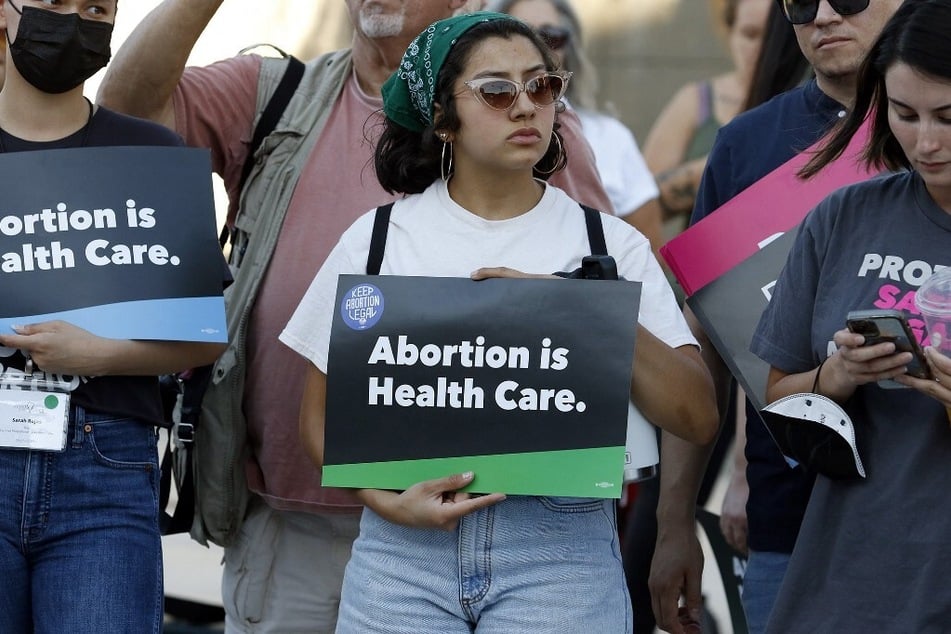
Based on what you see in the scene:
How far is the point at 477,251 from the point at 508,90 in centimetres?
33

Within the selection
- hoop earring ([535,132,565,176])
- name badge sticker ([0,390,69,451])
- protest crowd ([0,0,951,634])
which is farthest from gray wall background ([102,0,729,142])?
name badge sticker ([0,390,69,451])

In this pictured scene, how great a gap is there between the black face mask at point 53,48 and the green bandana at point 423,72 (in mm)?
647

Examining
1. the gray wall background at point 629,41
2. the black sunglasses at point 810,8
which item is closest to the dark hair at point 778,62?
the black sunglasses at point 810,8

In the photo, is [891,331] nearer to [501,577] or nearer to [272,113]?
[501,577]

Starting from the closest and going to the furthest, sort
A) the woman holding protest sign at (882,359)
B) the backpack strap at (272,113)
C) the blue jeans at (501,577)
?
1. the woman holding protest sign at (882,359)
2. the blue jeans at (501,577)
3. the backpack strap at (272,113)

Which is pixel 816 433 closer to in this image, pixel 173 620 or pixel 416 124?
pixel 416 124

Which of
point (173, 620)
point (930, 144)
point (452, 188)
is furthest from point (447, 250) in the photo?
point (173, 620)

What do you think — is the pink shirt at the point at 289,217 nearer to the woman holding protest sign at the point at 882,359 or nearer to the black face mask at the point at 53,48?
the black face mask at the point at 53,48

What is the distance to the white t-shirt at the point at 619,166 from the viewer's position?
5781 mm

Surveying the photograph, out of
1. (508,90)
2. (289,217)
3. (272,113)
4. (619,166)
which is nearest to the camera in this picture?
(508,90)

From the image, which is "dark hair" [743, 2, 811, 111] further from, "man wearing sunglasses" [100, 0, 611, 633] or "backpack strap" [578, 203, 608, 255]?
"backpack strap" [578, 203, 608, 255]

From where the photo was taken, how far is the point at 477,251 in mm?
3094

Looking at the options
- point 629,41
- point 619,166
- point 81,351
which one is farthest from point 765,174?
point 629,41

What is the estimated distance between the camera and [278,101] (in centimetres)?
392
